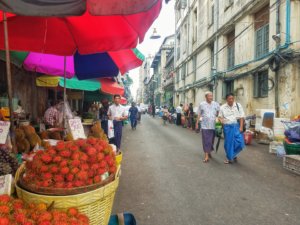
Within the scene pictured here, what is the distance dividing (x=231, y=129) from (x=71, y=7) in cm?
591

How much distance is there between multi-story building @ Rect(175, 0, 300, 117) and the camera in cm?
1007

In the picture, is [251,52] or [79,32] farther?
[251,52]

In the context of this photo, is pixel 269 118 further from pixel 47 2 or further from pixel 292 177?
pixel 47 2

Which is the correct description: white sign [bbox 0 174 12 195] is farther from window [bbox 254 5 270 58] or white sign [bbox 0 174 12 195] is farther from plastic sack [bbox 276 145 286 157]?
window [bbox 254 5 270 58]

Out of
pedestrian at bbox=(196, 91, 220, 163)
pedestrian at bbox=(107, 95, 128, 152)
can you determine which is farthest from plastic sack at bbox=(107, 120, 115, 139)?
pedestrian at bbox=(196, 91, 220, 163)

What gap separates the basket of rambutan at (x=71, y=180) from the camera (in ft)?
7.41

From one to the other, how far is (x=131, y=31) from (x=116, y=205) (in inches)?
102

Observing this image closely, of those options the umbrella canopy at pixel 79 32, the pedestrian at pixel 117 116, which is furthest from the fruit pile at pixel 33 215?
the pedestrian at pixel 117 116

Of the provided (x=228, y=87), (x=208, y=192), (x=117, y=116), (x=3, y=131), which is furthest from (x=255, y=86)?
(x=3, y=131)

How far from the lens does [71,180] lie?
2.34 m

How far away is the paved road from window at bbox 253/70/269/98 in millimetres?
5209

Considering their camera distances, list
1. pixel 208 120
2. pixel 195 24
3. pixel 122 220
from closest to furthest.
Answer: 1. pixel 122 220
2. pixel 208 120
3. pixel 195 24

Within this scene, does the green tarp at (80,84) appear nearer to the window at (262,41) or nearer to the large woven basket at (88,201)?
the large woven basket at (88,201)

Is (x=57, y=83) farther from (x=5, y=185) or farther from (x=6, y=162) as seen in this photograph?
(x=5, y=185)
